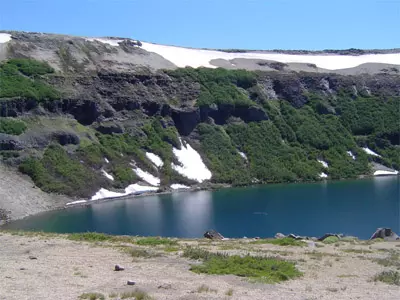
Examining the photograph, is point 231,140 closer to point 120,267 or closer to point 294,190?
point 294,190

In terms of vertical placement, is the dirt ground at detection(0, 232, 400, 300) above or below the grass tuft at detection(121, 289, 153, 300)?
below

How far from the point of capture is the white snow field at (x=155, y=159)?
9038 centimetres

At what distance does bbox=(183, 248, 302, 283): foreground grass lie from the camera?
767 inches

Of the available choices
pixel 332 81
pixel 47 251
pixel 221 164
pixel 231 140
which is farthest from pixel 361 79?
pixel 47 251

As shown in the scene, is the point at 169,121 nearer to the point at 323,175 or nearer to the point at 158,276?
the point at 323,175

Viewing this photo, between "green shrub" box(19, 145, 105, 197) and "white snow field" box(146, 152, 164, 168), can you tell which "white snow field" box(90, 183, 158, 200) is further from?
"white snow field" box(146, 152, 164, 168)

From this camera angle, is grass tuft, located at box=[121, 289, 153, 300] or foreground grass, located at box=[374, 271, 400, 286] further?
foreground grass, located at box=[374, 271, 400, 286]

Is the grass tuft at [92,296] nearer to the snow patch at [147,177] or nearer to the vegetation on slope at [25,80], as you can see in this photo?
the snow patch at [147,177]

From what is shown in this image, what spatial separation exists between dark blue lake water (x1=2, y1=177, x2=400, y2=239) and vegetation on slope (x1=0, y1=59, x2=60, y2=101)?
28641 millimetres

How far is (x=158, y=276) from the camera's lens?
1923cm

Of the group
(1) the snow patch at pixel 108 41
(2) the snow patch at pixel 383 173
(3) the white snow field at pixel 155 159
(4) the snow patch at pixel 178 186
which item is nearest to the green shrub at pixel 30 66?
(1) the snow patch at pixel 108 41

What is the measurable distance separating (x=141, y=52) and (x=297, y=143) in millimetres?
43768

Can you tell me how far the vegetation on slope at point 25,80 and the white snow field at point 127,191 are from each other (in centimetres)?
2327

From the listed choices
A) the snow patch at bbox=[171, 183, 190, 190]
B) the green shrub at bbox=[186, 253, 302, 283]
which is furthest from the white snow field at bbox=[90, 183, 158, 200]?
the green shrub at bbox=[186, 253, 302, 283]
